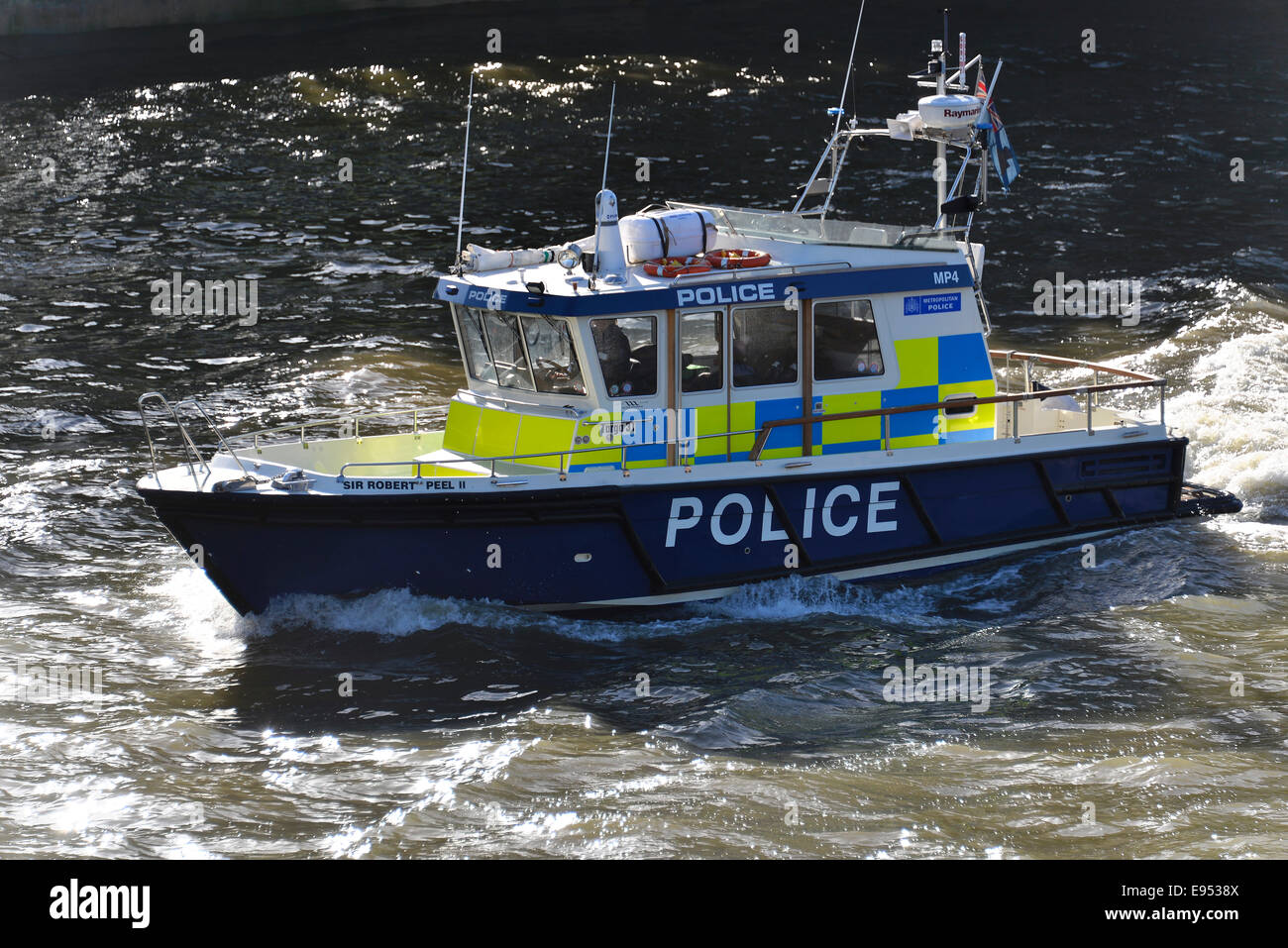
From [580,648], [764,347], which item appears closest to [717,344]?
[764,347]

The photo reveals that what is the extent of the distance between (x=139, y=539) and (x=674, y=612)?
4966 millimetres

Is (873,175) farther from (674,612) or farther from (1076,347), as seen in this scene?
(674,612)

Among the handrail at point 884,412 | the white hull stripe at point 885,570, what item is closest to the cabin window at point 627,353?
the handrail at point 884,412

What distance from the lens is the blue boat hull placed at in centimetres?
991

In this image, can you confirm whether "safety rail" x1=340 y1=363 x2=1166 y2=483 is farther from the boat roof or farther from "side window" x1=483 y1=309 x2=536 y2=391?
the boat roof

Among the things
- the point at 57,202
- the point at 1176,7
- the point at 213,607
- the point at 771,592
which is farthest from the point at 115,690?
the point at 1176,7

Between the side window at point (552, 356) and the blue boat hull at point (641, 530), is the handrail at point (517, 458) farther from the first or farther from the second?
the side window at point (552, 356)

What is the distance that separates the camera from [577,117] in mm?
29031

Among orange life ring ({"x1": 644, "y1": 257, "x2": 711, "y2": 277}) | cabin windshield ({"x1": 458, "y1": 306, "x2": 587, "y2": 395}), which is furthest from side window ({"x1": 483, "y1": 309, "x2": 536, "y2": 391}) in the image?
orange life ring ({"x1": 644, "y1": 257, "x2": 711, "y2": 277})

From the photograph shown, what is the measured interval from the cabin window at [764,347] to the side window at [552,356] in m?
1.26

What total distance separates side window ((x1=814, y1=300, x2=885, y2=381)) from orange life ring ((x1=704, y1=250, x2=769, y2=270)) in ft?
1.89

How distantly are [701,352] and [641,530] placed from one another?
1.46m

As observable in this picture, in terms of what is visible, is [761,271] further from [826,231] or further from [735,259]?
[826,231]

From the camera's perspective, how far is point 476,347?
11.0m
